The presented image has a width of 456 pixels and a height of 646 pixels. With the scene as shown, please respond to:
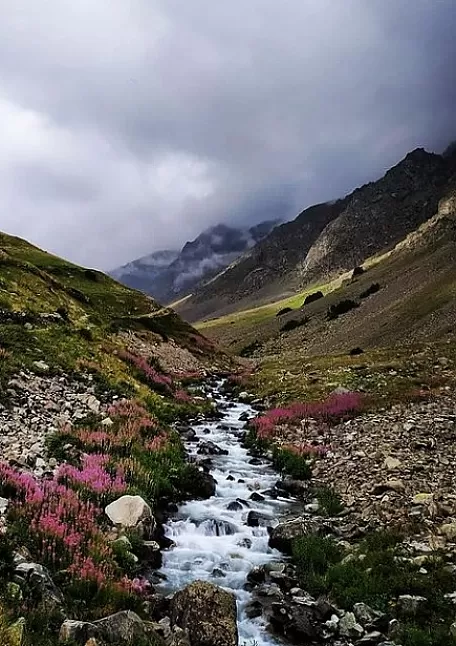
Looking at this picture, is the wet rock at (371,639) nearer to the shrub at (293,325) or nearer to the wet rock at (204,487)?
the wet rock at (204,487)

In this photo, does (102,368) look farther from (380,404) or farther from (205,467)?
(380,404)

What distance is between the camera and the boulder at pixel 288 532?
1400 centimetres

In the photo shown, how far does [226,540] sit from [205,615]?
188 inches

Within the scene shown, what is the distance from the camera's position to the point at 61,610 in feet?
28.5

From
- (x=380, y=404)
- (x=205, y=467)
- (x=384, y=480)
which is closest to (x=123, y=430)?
(x=205, y=467)

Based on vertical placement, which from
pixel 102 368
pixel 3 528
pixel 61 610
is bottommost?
pixel 61 610

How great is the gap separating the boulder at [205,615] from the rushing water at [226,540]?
2.06ft

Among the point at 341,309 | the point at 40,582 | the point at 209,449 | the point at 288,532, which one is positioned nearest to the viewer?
the point at 40,582

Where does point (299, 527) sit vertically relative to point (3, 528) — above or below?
below

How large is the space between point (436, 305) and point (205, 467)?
63427mm

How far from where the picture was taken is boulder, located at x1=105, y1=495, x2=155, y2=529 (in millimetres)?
13383

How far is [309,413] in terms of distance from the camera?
27594 millimetres

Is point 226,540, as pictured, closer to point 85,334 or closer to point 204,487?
point 204,487

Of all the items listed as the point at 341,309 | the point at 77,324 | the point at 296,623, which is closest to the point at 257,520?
the point at 296,623
